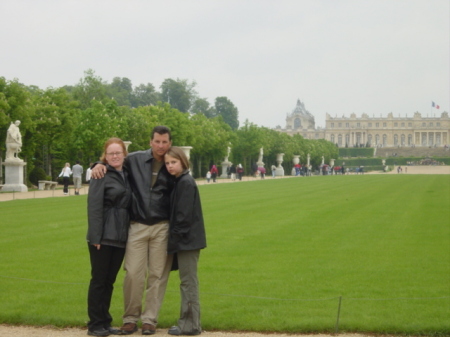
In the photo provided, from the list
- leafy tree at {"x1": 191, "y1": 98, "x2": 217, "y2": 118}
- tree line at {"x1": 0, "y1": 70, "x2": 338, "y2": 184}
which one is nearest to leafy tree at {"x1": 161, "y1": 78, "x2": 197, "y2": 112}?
leafy tree at {"x1": 191, "y1": 98, "x2": 217, "y2": 118}

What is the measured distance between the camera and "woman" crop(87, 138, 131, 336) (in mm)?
6723

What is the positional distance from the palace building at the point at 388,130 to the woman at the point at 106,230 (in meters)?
176

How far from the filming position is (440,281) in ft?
31.9

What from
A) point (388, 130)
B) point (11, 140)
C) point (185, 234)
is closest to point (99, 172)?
point (185, 234)

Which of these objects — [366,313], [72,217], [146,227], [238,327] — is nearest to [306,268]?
[366,313]

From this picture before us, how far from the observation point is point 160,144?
22.7 ft

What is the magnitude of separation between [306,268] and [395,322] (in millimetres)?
3206

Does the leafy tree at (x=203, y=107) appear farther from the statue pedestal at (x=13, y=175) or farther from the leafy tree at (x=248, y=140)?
the statue pedestal at (x=13, y=175)

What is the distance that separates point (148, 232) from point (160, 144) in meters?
0.84

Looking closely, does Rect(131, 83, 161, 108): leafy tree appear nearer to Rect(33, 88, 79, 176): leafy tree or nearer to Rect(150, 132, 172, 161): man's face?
Rect(33, 88, 79, 176): leafy tree

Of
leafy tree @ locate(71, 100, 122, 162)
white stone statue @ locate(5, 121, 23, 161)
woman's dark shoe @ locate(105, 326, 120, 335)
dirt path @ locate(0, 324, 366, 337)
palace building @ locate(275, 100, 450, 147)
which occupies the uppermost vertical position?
palace building @ locate(275, 100, 450, 147)

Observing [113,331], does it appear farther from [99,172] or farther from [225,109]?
[225,109]

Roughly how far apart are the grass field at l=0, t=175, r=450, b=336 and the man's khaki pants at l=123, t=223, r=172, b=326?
479 millimetres

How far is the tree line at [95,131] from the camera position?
125 feet
